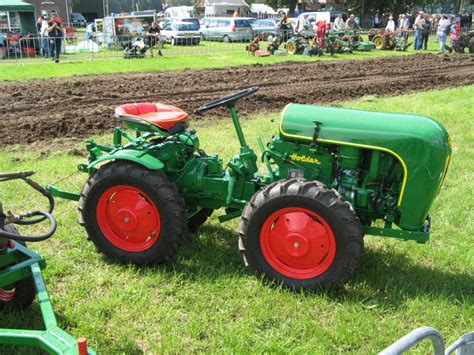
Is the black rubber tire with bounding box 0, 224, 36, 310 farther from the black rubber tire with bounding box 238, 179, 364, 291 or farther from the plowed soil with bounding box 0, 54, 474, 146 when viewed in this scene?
the plowed soil with bounding box 0, 54, 474, 146

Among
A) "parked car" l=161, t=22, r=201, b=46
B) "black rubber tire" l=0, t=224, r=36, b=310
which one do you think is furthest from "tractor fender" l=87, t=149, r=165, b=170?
"parked car" l=161, t=22, r=201, b=46

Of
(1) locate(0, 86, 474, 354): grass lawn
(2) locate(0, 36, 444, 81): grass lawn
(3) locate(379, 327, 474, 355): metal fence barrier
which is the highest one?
(3) locate(379, 327, 474, 355): metal fence barrier

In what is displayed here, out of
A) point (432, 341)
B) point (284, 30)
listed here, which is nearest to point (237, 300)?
point (432, 341)

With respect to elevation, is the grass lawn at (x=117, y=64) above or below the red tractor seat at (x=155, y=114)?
below

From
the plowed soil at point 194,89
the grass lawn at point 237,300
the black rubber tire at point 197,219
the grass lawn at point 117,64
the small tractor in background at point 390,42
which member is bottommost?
the grass lawn at point 237,300

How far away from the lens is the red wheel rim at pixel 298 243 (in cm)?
333

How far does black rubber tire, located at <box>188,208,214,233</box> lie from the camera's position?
175 inches

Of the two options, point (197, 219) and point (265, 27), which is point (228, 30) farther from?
point (197, 219)

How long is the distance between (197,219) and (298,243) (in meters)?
1.34

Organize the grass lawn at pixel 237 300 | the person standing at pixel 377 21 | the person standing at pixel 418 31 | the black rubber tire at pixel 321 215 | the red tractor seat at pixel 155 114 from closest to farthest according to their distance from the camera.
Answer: the grass lawn at pixel 237 300 → the black rubber tire at pixel 321 215 → the red tractor seat at pixel 155 114 → the person standing at pixel 418 31 → the person standing at pixel 377 21

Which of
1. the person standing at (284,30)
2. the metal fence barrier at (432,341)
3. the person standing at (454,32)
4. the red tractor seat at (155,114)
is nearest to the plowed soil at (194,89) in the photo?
the red tractor seat at (155,114)

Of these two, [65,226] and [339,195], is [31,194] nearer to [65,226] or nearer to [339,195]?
[65,226]

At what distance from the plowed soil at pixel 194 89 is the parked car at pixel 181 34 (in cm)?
1213

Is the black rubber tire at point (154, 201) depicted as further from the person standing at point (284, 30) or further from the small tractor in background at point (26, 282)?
the person standing at point (284, 30)
